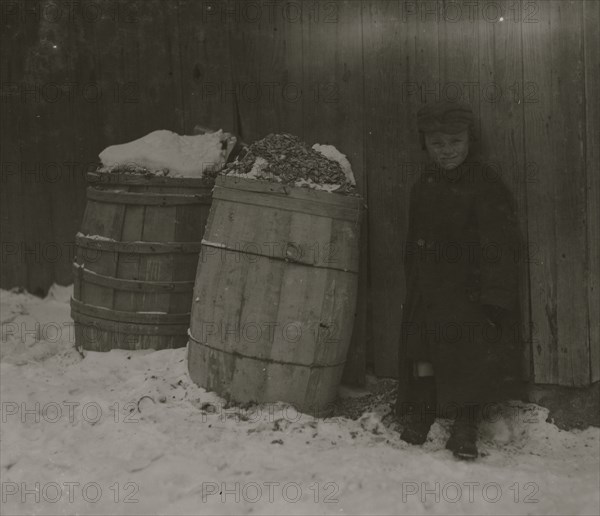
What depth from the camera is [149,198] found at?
3.68 metres

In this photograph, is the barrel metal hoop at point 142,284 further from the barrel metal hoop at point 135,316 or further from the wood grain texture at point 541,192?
the wood grain texture at point 541,192

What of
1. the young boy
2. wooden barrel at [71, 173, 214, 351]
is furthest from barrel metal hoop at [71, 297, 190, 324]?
the young boy

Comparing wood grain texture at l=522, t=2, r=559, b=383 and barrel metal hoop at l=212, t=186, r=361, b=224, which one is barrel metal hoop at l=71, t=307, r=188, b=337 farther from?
wood grain texture at l=522, t=2, r=559, b=383

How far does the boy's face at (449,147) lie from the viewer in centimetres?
326

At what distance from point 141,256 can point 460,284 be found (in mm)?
1677

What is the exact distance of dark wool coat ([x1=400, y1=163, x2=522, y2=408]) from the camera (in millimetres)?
3178

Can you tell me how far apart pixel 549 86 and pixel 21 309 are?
3.58 meters

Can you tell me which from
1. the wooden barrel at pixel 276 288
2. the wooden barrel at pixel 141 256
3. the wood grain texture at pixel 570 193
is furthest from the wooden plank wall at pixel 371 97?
the wooden barrel at pixel 141 256

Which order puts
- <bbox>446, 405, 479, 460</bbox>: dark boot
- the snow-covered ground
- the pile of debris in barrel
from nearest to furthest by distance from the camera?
the snow-covered ground < <bbox>446, 405, 479, 460</bbox>: dark boot < the pile of debris in barrel

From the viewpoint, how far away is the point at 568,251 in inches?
135

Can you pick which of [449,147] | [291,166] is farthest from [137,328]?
[449,147]

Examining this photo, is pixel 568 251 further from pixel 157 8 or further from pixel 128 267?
pixel 157 8

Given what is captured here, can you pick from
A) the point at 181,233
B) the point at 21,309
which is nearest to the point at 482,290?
the point at 181,233

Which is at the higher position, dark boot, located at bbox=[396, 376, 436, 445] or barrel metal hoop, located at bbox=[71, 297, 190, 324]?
barrel metal hoop, located at bbox=[71, 297, 190, 324]
